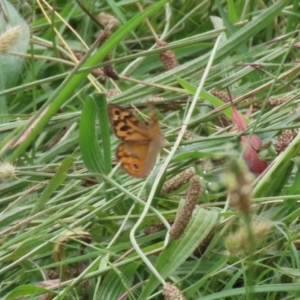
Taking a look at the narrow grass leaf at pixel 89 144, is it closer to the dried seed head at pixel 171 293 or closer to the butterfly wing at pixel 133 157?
the butterfly wing at pixel 133 157

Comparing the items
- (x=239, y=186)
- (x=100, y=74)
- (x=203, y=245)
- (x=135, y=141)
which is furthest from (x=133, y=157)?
(x=239, y=186)

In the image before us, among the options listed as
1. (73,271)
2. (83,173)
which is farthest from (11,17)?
(73,271)

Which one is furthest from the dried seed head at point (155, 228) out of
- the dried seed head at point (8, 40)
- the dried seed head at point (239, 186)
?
the dried seed head at point (239, 186)

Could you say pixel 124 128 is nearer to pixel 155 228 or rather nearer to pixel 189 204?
pixel 155 228

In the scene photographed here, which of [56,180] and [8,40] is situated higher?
[8,40]

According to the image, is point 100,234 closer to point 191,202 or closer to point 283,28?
point 191,202
